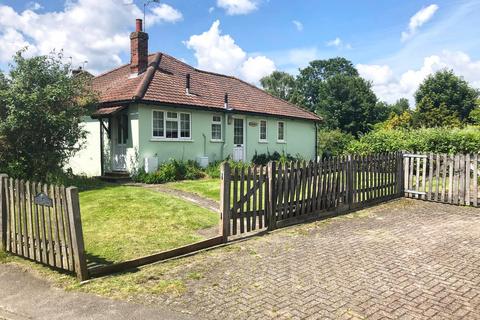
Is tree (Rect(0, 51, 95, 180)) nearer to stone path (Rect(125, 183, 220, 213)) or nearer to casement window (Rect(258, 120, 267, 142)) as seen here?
stone path (Rect(125, 183, 220, 213))

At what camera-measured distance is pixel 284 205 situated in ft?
28.1

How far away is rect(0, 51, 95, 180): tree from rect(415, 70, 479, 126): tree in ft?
136

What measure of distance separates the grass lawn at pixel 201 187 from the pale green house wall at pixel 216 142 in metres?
2.49

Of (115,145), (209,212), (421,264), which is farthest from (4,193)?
(115,145)

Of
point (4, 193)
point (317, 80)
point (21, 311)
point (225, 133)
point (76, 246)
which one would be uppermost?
point (317, 80)

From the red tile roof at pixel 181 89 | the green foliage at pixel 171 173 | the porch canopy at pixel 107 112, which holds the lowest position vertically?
the green foliage at pixel 171 173

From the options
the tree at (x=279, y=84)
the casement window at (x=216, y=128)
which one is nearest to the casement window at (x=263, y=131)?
the casement window at (x=216, y=128)

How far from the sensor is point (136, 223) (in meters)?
8.84

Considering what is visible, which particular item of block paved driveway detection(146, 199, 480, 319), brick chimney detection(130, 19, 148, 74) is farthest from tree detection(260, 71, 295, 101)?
block paved driveway detection(146, 199, 480, 319)

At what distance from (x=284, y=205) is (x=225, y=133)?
1235 cm

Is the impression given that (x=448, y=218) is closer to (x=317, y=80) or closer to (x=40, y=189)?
(x=40, y=189)

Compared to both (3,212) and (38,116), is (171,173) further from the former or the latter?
(3,212)

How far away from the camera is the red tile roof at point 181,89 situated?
57.5ft

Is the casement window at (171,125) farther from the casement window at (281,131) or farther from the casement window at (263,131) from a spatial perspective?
the casement window at (281,131)
